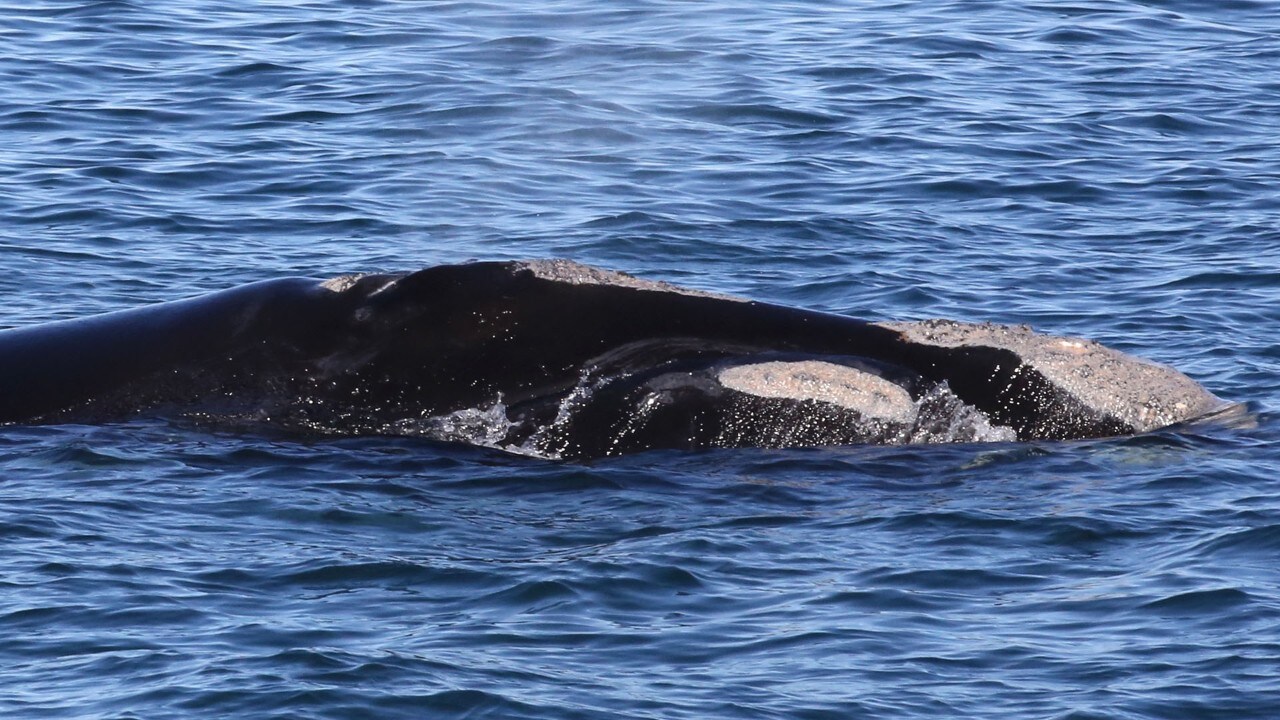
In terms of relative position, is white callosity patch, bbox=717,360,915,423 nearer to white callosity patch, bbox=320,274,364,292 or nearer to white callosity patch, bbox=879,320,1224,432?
white callosity patch, bbox=879,320,1224,432

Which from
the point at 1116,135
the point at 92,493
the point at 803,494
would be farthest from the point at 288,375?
the point at 1116,135

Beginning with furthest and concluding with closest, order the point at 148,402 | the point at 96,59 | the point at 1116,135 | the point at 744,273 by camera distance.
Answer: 1. the point at 96,59
2. the point at 1116,135
3. the point at 744,273
4. the point at 148,402

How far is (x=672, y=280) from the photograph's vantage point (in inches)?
687

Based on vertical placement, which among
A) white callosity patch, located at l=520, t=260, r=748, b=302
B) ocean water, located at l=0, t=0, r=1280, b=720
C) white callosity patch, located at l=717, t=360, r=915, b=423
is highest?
white callosity patch, located at l=520, t=260, r=748, b=302

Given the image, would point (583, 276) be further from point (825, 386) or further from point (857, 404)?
point (857, 404)

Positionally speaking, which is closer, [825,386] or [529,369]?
[529,369]

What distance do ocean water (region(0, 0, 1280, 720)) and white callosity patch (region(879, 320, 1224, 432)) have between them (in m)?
0.26

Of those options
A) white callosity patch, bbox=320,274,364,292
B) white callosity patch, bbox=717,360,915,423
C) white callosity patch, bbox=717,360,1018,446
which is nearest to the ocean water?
white callosity patch, bbox=717,360,1018,446

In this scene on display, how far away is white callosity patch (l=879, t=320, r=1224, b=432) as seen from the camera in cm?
1240

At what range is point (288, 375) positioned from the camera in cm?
1190

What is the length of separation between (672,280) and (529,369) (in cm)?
573

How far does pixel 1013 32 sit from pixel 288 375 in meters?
19.1

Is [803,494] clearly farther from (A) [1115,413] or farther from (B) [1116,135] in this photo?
(B) [1116,135]

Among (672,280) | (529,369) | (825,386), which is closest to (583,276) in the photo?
(529,369)
